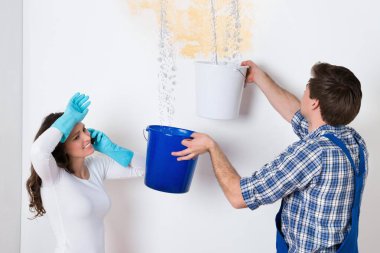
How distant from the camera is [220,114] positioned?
5.17 feet

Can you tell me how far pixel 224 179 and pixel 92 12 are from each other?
2.92 ft

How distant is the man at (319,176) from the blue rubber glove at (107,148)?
0.36 meters

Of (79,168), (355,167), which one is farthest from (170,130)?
(355,167)

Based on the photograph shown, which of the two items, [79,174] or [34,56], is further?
[34,56]

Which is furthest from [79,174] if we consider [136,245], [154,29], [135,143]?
[154,29]

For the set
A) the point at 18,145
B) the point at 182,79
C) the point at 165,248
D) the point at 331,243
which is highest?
the point at 182,79

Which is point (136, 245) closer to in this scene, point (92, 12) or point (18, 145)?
point (18, 145)

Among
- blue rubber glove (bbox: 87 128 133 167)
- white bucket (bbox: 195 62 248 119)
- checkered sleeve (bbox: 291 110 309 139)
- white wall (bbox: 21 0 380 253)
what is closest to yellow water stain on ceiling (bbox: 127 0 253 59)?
white wall (bbox: 21 0 380 253)

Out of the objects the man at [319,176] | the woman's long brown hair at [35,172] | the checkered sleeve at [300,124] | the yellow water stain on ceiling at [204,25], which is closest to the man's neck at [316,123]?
the man at [319,176]

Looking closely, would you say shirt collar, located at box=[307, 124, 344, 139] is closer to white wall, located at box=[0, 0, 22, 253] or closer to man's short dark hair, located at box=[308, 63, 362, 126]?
man's short dark hair, located at box=[308, 63, 362, 126]

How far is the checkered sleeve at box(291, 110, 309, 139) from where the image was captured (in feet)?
5.12

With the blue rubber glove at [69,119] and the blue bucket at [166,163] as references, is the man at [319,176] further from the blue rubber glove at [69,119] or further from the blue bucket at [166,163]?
the blue rubber glove at [69,119]

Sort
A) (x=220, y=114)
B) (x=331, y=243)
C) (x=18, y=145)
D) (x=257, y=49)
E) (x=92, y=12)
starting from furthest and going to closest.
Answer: (x=18, y=145), (x=92, y=12), (x=257, y=49), (x=220, y=114), (x=331, y=243)

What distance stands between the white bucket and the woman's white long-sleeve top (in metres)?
0.46
